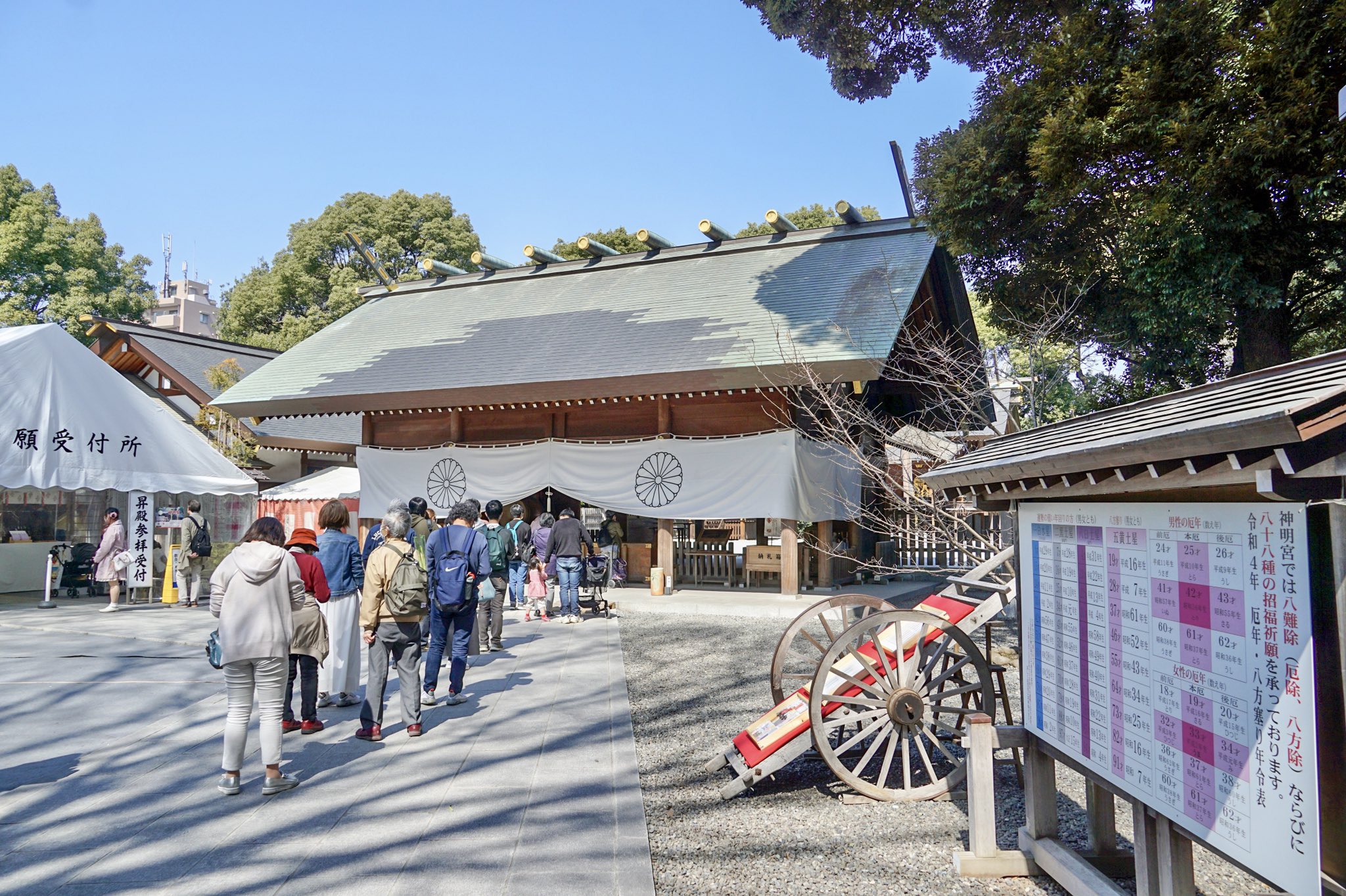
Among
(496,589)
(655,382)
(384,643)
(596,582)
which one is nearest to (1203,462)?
(384,643)

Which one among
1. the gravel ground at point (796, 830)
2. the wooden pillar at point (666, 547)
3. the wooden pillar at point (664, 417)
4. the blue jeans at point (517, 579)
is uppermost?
the wooden pillar at point (664, 417)

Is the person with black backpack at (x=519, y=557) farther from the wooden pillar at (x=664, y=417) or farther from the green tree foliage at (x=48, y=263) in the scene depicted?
the green tree foliage at (x=48, y=263)

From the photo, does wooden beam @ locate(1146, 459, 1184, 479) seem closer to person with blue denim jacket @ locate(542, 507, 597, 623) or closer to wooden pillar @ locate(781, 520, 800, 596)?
person with blue denim jacket @ locate(542, 507, 597, 623)

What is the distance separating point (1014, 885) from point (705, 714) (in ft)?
10.5

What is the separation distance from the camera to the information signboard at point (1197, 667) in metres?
2.20

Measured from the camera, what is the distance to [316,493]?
741 inches

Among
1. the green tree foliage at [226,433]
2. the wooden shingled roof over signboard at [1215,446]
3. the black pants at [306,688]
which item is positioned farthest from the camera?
the green tree foliage at [226,433]

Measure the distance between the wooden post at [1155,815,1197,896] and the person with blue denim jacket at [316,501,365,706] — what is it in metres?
4.85

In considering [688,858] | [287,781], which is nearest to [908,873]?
[688,858]

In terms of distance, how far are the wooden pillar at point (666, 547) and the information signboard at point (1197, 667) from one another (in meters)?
10.2

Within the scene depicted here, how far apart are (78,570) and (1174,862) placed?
16.1 metres

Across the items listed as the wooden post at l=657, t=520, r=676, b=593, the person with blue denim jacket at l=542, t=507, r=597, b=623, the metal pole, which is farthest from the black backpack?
→ the wooden post at l=657, t=520, r=676, b=593

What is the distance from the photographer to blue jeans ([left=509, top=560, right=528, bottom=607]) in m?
12.0

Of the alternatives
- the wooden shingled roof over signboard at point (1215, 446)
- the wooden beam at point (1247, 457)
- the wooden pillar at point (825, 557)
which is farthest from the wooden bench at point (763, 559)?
the wooden beam at point (1247, 457)
